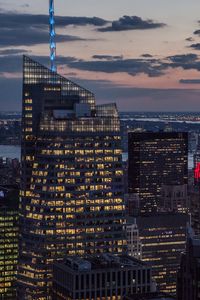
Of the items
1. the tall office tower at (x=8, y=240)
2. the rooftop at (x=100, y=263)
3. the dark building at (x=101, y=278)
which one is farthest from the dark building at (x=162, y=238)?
the dark building at (x=101, y=278)

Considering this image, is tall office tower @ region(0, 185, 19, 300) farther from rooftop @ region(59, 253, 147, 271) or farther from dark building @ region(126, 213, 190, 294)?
rooftop @ region(59, 253, 147, 271)

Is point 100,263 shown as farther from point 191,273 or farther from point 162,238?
point 162,238

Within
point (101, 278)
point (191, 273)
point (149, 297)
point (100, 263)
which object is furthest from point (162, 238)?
point (191, 273)

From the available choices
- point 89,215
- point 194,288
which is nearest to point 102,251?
point 89,215

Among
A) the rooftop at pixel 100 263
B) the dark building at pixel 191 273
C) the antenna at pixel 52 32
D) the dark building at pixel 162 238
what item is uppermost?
the antenna at pixel 52 32

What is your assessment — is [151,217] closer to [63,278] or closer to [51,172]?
[51,172]

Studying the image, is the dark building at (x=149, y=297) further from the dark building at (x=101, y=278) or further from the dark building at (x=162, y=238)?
the dark building at (x=162, y=238)

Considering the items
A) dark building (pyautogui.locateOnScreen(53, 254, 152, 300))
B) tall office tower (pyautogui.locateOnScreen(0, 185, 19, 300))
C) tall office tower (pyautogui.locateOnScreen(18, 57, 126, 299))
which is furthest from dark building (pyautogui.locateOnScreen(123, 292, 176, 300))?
tall office tower (pyautogui.locateOnScreen(0, 185, 19, 300))
